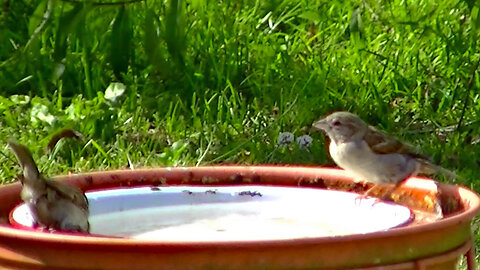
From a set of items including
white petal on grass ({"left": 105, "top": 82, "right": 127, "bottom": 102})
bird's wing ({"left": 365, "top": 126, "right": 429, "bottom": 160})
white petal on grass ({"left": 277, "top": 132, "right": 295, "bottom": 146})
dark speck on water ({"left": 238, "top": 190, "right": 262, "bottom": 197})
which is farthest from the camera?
white petal on grass ({"left": 105, "top": 82, "right": 127, "bottom": 102})

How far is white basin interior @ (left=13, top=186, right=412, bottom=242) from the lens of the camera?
2.72 meters

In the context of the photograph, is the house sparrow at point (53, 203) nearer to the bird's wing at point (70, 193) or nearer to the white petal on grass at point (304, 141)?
the bird's wing at point (70, 193)

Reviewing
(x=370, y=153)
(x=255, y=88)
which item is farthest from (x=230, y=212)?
(x=255, y=88)

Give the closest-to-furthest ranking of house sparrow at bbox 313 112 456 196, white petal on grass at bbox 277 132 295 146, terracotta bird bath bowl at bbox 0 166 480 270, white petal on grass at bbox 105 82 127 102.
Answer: terracotta bird bath bowl at bbox 0 166 480 270 → house sparrow at bbox 313 112 456 196 → white petal on grass at bbox 277 132 295 146 → white petal on grass at bbox 105 82 127 102

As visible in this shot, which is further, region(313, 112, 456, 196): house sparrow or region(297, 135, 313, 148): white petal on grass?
region(297, 135, 313, 148): white petal on grass

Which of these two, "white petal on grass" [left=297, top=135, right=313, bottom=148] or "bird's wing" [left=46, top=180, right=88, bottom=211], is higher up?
"white petal on grass" [left=297, top=135, right=313, bottom=148]

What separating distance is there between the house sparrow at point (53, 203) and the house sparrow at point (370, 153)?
4.35 feet

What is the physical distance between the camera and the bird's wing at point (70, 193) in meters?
2.67

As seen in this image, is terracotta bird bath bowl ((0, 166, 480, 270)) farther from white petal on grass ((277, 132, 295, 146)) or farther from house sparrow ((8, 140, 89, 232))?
white petal on grass ((277, 132, 295, 146))

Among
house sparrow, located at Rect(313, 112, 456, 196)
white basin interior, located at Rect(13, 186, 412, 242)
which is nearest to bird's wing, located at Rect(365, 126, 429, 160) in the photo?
house sparrow, located at Rect(313, 112, 456, 196)

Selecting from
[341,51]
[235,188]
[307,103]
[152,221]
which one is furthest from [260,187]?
[341,51]

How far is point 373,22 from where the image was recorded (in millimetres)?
6664

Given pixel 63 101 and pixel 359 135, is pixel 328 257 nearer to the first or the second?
pixel 359 135

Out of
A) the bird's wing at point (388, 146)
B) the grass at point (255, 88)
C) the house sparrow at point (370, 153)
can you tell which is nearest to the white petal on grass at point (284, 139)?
the grass at point (255, 88)
